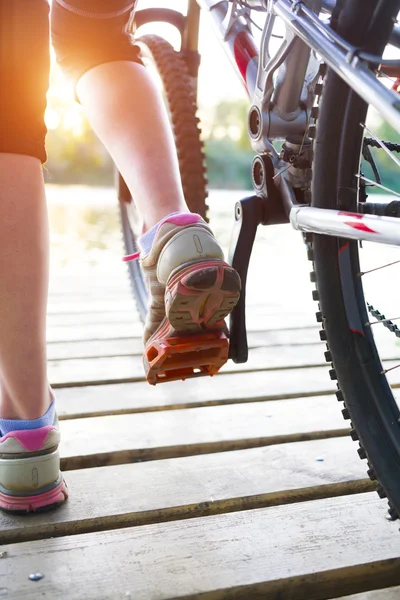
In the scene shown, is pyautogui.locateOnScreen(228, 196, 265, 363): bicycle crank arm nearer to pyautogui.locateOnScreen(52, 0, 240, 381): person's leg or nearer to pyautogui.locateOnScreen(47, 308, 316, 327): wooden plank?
pyautogui.locateOnScreen(52, 0, 240, 381): person's leg

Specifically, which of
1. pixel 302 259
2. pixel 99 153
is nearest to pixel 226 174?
pixel 99 153

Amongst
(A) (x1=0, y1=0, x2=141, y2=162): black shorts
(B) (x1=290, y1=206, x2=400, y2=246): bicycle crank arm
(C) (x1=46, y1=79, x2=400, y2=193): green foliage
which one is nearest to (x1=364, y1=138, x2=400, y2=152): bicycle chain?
(B) (x1=290, y1=206, x2=400, y2=246): bicycle crank arm

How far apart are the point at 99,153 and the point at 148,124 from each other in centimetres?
1413

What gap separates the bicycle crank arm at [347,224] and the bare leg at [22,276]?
0.99 ft

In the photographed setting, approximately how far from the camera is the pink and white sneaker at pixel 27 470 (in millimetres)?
815

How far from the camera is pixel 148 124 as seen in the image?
2.83ft

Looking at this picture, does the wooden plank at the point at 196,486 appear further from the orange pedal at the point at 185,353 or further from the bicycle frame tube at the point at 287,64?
the bicycle frame tube at the point at 287,64

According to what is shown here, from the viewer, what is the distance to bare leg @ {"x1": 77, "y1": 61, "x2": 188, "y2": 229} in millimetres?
841

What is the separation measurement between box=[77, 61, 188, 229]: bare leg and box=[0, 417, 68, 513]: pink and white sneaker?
30 centimetres

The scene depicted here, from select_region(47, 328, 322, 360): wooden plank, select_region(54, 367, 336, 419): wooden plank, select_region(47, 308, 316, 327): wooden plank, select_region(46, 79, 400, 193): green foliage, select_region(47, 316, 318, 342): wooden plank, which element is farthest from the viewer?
select_region(46, 79, 400, 193): green foliage

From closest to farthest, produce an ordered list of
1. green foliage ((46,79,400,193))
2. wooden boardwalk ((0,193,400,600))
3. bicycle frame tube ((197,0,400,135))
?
1. bicycle frame tube ((197,0,400,135))
2. wooden boardwalk ((0,193,400,600))
3. green foliage ((46,79,400,193))

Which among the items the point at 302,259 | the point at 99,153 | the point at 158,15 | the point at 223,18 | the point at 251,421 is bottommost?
the point at 99,153

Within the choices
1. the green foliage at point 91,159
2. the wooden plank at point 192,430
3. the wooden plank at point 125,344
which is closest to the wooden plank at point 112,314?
the wooden plank at point 125,344

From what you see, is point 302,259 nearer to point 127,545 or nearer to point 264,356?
point 264,356
